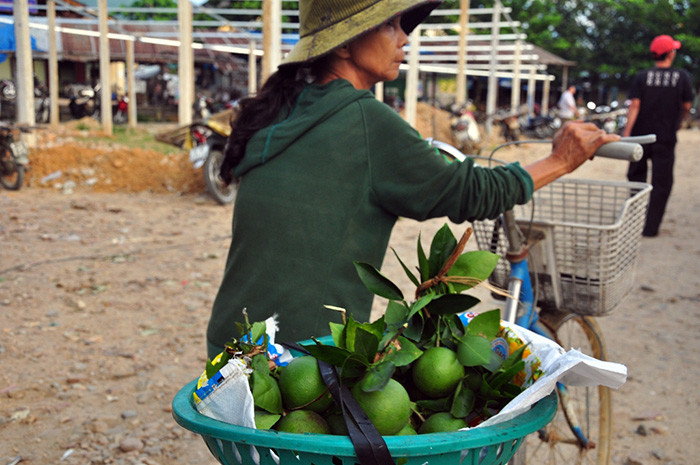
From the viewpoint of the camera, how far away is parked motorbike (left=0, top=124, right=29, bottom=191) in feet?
27.3

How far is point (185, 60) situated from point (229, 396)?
10.9 meters

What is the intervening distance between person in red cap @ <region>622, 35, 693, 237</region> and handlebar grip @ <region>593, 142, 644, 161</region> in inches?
204

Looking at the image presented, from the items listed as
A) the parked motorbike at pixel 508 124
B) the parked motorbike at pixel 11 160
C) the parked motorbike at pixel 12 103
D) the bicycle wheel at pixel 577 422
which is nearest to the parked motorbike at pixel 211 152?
the parked motorbike at pixel 11 160

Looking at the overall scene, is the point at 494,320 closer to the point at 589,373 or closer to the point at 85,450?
the point at 589,373

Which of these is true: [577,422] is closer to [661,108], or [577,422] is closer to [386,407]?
[386,407]

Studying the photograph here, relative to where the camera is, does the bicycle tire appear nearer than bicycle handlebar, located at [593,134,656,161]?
No

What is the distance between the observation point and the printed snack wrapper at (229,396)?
37.5 inches

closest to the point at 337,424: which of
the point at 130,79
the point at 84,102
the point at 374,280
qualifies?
the point at 374,280

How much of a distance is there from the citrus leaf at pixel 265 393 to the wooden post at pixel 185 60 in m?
10.5

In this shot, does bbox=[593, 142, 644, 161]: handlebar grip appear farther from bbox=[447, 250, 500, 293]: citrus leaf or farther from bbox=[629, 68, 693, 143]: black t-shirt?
bbox=[629, 68, 693, 143]: black t-shirt

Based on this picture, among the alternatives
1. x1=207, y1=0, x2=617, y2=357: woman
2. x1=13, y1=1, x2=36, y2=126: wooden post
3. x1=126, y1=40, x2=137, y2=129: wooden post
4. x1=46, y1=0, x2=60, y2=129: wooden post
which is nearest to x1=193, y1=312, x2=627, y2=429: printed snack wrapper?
x1=207, y1=0, x2=617, y2=357: woman

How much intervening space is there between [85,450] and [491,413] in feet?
7.61

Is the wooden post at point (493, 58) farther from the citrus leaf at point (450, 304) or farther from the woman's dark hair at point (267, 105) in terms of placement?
the citrus leaf at point (450, 304)

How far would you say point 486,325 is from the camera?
1194mm
